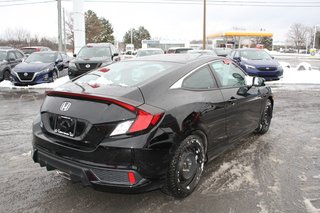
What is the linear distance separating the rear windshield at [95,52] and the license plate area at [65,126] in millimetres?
11069

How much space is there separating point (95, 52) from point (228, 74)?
10684 millimetres

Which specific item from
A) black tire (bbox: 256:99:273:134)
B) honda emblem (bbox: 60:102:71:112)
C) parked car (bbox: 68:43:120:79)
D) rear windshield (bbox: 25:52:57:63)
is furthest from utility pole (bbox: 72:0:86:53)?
honda emblem (bbox: 60:102:71:112)

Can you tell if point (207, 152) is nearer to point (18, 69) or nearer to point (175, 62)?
point (175, 62)

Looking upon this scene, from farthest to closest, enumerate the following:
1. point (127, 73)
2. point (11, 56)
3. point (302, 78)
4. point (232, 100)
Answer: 1. point (302, 78)
2. point (11, 56)
3. point (232, 100)
4. point (127, 73)

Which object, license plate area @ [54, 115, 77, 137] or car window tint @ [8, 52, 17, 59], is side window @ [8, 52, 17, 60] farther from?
license plate area @ [54, 115, 77, 137]

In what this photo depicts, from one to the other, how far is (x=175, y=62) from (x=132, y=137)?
58.1 inches

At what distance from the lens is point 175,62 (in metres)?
3.89

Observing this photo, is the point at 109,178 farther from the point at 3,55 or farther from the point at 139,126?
the point at 3,55

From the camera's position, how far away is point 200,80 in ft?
12.3

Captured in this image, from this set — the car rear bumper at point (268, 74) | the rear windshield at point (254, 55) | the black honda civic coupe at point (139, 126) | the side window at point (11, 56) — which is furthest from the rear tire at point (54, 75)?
the black honda civic coupe at point (139, 126)

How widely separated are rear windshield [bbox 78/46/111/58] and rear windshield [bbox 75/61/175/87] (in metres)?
10.0

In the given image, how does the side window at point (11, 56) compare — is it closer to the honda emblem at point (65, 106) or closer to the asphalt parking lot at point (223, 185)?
the asphalt parking lot at point (223, 185)

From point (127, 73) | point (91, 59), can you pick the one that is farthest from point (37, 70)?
point (127, 73)

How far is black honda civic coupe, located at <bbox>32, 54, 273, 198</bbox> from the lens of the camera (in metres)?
2.79
